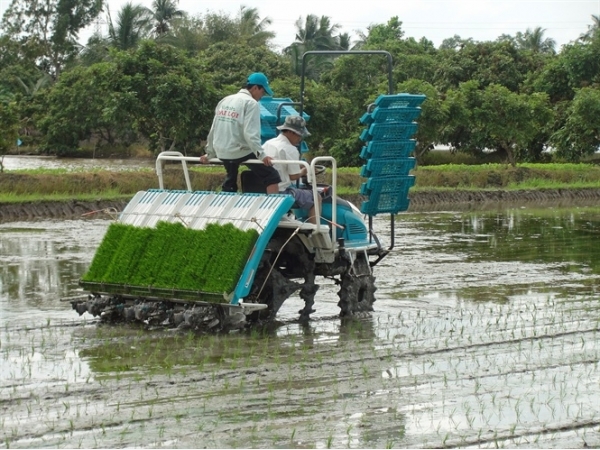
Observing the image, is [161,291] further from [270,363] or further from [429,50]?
[429,50]

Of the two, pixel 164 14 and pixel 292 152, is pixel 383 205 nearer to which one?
pixel 292 152

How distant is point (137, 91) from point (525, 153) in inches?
827

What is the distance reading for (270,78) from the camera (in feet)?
158

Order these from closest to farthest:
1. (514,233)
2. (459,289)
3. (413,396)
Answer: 1. (413,396)
2. (459,289)
3. (514,233)

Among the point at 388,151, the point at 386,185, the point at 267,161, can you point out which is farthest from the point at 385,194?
the point at 267,161

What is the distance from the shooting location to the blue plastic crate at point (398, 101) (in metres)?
10.5

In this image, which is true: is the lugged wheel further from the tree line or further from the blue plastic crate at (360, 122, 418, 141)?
the tree line

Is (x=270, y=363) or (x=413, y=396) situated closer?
(x=413, y=396)

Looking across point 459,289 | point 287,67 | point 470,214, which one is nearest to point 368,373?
point 459,289

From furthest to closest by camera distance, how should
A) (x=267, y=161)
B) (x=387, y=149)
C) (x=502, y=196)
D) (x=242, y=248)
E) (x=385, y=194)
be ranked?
(x=502, y=196) < (x=385, y=194) < (x=387, y=149) < (x=267, y=161) < (x=242, y=248)

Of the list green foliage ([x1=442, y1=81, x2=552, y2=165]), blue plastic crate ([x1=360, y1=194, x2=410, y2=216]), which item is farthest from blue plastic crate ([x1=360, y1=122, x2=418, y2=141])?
green foliage ([x1=442, y1=81, x2=552, y2=165])

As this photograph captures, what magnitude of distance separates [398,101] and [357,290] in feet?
6.17

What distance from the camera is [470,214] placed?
2502 cm

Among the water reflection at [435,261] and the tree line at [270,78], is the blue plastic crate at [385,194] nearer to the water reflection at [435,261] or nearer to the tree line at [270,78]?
the water reflection at [435,261]
